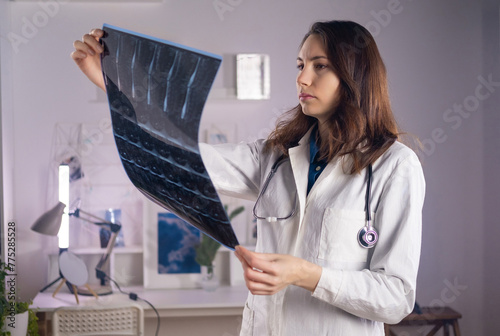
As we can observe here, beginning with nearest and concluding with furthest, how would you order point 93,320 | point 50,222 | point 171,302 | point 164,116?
point 164,116, point 93,320, point 171,302, point 50,222

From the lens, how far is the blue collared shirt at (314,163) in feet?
3.96

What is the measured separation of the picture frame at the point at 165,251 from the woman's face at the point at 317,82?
6.45ft

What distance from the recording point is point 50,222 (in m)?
2.89

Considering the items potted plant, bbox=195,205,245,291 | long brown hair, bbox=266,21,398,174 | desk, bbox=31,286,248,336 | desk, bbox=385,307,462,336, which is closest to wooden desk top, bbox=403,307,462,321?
desk, bbox=385,307,462,336

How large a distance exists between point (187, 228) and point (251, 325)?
6.11 ft

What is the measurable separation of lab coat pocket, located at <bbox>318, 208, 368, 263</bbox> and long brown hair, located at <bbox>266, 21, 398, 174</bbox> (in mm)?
100

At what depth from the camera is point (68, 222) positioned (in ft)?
9.89

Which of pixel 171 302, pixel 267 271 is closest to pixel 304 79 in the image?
pixel 267 271

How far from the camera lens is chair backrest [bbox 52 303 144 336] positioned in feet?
7.76

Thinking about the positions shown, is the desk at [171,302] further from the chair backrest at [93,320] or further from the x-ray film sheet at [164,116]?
the x-ray film sheet at [164,116]

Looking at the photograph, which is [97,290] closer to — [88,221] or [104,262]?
[104,262]

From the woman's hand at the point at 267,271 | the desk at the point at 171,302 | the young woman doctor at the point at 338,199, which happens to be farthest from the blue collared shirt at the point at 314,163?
the desk at the point at 171,302

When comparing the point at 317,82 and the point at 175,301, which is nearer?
the point at 317,82

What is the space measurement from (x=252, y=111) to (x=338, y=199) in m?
2.16
